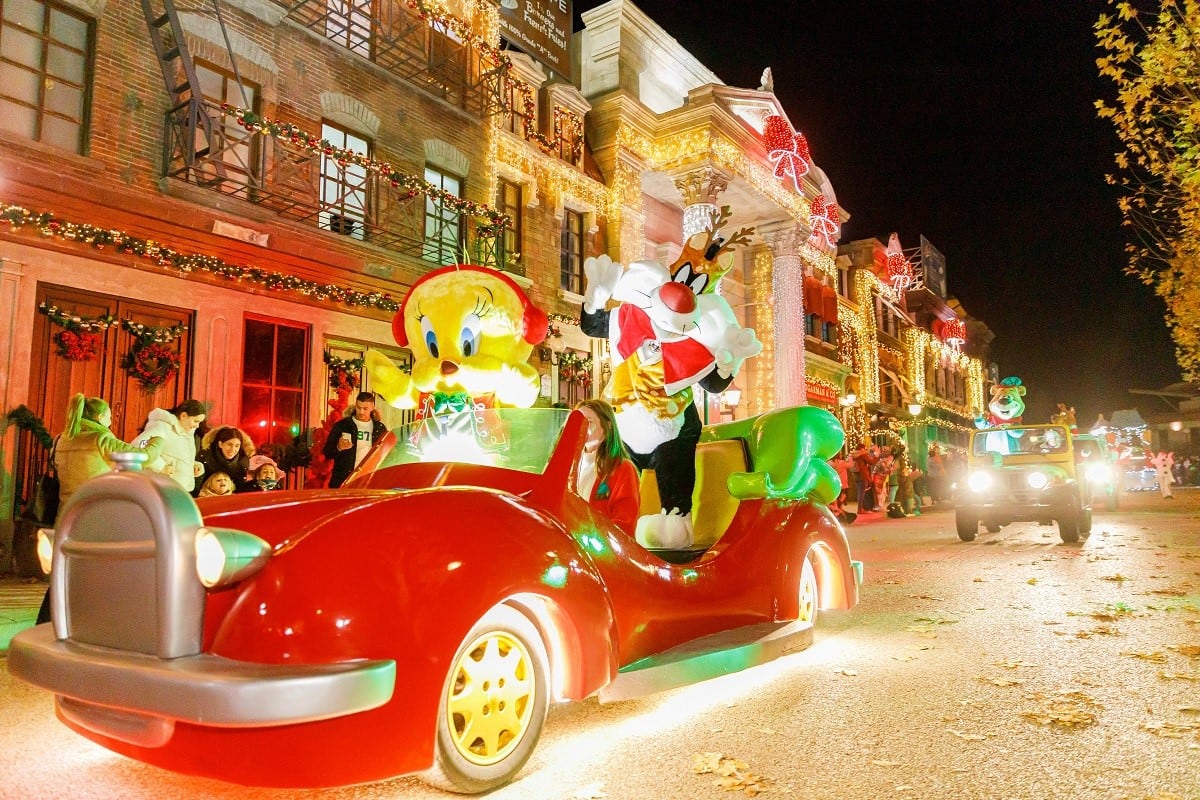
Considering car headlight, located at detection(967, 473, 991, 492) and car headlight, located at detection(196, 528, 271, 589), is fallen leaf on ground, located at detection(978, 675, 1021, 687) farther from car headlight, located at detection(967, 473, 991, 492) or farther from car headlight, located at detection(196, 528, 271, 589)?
car headlight, located at detection(967, 473, 991, 492)

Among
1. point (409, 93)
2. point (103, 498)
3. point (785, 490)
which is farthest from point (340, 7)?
point (103, 498)

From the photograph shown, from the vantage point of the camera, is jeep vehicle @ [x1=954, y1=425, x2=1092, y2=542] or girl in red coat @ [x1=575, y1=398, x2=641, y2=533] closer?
girl in red coat @ [x1=575, y1=398, x2=641, y2=533]

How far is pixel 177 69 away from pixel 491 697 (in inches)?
416

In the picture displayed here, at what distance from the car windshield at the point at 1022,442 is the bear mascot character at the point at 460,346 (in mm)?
9117

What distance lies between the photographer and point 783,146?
21.4 m

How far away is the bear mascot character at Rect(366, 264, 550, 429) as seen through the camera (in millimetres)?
4828

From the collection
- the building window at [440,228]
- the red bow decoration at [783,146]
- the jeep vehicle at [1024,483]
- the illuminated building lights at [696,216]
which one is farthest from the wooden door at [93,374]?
the red bow decoration at [783,146]

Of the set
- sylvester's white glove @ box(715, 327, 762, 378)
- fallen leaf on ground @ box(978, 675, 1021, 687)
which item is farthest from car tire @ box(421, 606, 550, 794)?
sylvester's white glove @ box(715, 327, 762, 378)

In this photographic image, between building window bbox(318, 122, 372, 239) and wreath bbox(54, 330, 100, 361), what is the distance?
3.65m

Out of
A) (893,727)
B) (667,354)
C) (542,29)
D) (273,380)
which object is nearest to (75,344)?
(273,380)

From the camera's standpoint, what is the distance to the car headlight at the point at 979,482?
1120 centimetres

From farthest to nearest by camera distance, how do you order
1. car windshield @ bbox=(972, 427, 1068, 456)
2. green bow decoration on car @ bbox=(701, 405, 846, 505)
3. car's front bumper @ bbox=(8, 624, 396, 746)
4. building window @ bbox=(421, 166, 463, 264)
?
1. building window @ bbox=(421, 166, 463, 264)
2. car windshield @ bbox=(972, 427, 1068, 456)
3. green bow decoration on car @ bbox=(701, 405, 846, 505)
4. car's front bumper @ bbox=(8, 624, 396, 746)

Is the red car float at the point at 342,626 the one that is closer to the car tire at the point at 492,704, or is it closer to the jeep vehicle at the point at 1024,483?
the car tire at the point at 492,704

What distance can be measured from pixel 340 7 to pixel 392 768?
1304 centimetres
